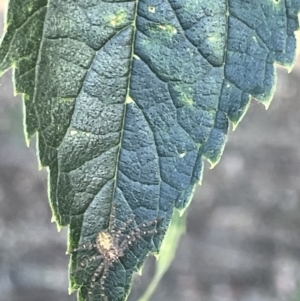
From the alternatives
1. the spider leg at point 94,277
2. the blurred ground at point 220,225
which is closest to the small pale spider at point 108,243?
the spider leg at point 94,277

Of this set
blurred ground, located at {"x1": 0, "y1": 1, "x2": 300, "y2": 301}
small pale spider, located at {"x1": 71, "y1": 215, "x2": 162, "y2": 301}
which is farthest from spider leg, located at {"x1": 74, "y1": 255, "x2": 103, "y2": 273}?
blurred ground, located at {"x1": 0, "y1": 1, "x2": 300, "y2": 301}

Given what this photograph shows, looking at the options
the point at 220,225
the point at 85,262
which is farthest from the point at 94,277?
the point at 220,225

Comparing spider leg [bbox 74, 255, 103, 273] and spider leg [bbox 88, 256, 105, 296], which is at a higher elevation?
spider leg [bbox 74, 255, 103, 273]

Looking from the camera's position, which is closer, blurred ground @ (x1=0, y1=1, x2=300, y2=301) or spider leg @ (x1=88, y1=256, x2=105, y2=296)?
spider leg @ (x1=88, y1=256, x2=105, y2=296)

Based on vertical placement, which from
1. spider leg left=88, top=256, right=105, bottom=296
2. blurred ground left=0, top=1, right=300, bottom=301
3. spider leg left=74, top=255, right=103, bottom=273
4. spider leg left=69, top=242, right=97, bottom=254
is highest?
spider leg left=69, top=242, right=97, bottom=254

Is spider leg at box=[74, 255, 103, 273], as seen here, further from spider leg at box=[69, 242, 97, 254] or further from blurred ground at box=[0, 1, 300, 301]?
blurred ground at box=[0, 1, 300, 301]
